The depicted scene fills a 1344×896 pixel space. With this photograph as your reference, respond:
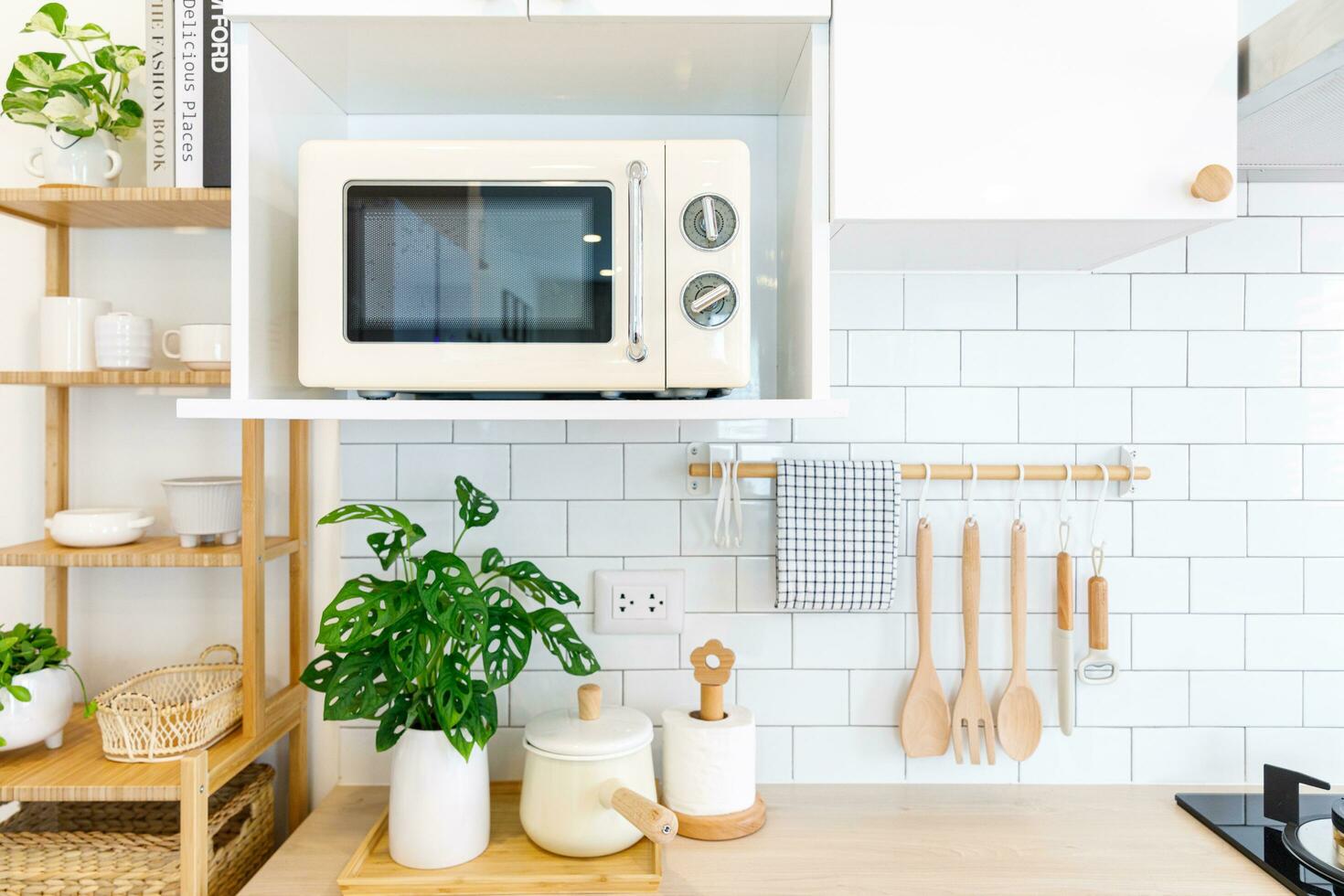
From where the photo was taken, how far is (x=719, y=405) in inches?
37.5

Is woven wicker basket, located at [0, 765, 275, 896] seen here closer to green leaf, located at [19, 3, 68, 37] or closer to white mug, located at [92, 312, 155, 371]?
white mug, located at [92, 312, 155, 371]

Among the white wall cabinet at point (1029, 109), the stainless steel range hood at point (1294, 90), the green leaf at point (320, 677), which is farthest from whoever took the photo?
the green leaf at point (320, 677)

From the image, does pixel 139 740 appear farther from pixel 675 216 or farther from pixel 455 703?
pixel 675 216

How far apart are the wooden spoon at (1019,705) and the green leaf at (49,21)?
1453 millimetres

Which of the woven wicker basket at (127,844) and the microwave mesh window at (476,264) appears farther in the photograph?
the woven wicker basket at (127,844)

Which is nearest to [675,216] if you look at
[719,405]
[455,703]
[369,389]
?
[719,405]

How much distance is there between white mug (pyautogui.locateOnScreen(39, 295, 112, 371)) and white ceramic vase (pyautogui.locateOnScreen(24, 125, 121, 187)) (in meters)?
0.16

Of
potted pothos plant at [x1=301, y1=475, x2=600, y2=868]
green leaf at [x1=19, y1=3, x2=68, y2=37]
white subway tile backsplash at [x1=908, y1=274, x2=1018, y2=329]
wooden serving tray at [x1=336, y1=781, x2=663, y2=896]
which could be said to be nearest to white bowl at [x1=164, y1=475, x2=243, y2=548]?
potted pothos plant at [x1=301, y1=475, x2=600, y2=868]

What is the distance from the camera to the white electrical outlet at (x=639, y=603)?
1301mm

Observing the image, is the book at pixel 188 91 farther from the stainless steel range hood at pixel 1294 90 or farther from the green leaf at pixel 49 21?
the stainless steel range hood at pixel 1294 90

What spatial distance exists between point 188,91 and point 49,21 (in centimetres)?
25

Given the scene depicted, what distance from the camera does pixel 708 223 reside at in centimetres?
91

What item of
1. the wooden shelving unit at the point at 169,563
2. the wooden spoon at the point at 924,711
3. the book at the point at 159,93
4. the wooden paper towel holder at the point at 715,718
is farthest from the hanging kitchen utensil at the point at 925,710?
the book at the point at 159,93

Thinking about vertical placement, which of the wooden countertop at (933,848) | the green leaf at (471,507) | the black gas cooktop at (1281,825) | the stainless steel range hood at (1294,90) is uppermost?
the stainless steel range hood at (1294,90)
